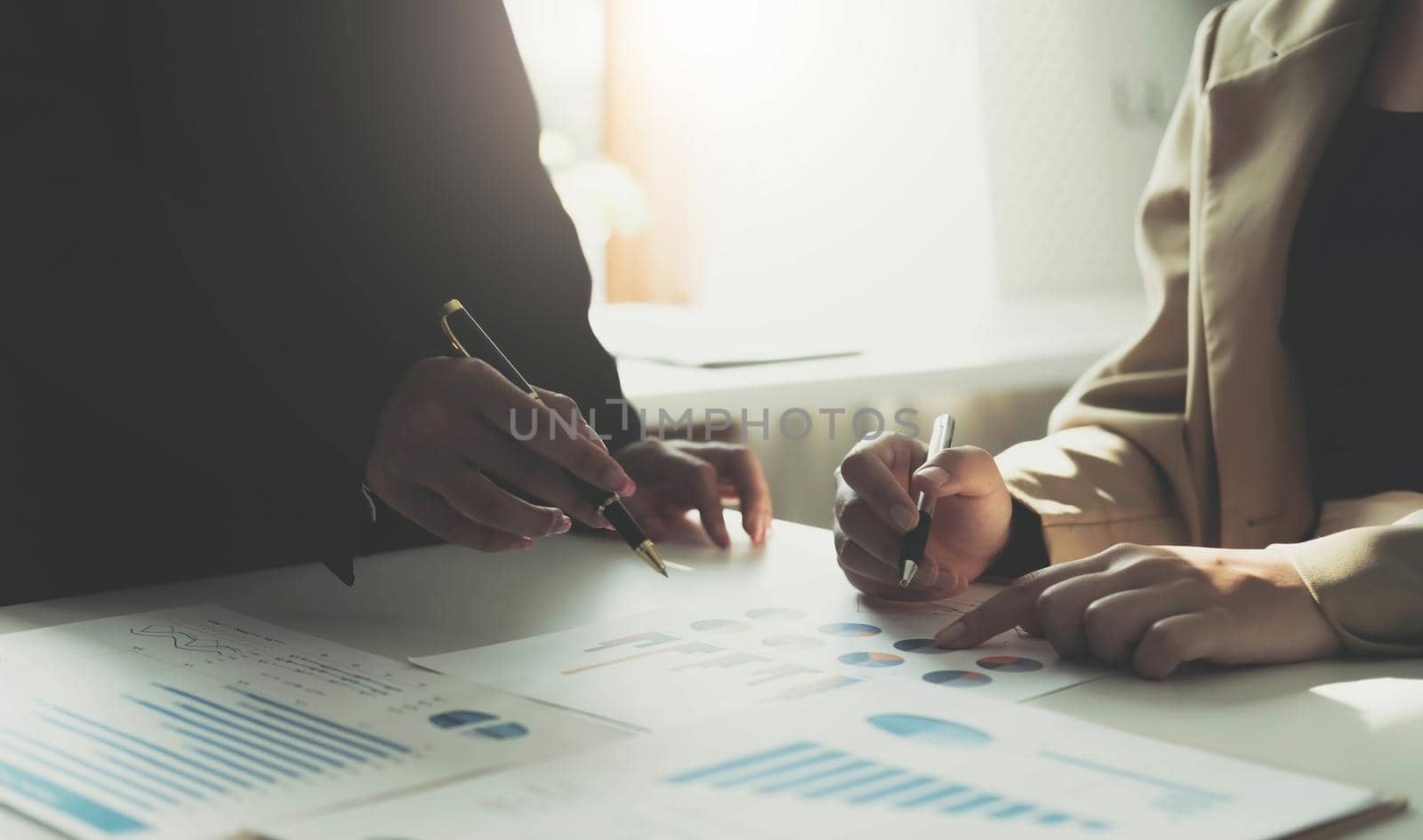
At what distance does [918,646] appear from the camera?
757mm

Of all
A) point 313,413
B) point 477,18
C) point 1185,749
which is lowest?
point 1185,749

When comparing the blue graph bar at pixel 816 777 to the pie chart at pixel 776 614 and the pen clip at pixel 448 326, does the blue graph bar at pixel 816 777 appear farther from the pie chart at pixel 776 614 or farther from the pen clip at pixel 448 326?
the pen clip at pixel 448 326

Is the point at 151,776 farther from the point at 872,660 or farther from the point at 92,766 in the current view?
the point at 872,660

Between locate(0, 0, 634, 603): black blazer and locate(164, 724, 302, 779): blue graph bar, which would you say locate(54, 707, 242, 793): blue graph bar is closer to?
locate(164, 724, 302, 779): blue graph bar

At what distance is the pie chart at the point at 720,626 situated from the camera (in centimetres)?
80

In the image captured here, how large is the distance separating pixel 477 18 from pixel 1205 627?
828 mm

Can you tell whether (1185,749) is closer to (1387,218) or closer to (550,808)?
(550,808)

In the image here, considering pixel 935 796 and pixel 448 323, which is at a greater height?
pixel 448 323

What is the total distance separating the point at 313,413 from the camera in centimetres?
90

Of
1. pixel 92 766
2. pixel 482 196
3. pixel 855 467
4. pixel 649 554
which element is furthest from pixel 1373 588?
pixel 482 196

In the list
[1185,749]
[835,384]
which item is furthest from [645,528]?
[835,384]

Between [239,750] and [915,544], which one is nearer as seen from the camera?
[239,750]

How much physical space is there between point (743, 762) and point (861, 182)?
86.9 inches

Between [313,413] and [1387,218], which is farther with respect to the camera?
[1387,218]
